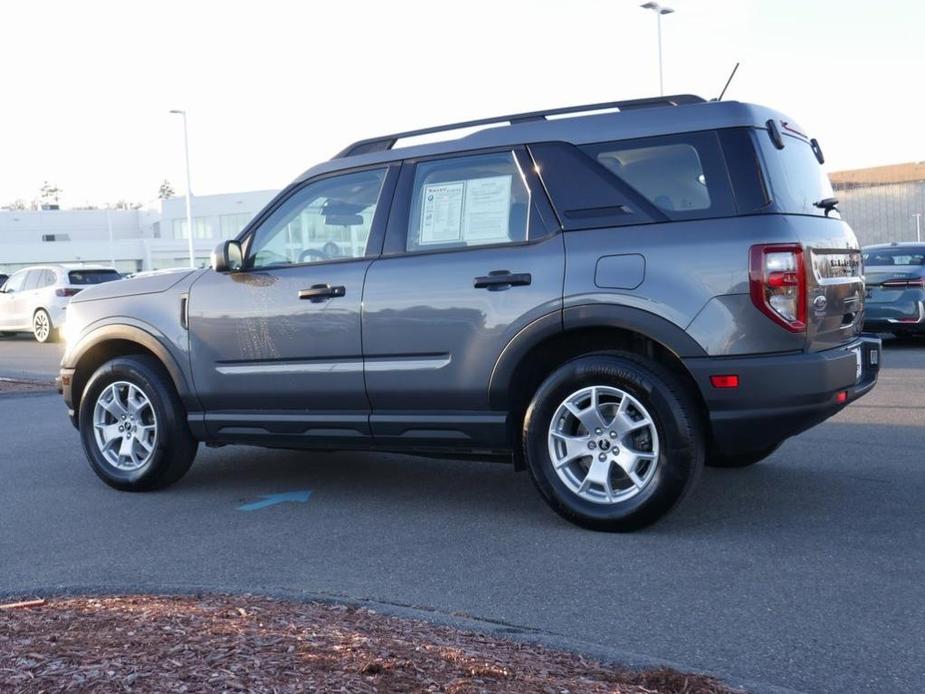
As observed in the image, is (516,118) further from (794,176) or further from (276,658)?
(276,658)

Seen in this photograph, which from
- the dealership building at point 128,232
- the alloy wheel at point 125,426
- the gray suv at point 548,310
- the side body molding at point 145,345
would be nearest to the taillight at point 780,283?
the gray suv at point 548,310

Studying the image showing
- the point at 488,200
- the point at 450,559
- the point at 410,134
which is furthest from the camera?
the point at 410,134

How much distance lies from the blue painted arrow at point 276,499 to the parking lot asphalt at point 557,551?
0.27 feet

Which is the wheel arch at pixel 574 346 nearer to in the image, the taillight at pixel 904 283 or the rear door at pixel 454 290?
the rear door at pixel 454 290

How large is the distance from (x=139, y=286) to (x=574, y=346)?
2924mm

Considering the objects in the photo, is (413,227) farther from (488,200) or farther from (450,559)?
(450,559)

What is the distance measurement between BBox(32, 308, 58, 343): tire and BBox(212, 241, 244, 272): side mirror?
18695 millimetres

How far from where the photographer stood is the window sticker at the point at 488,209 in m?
5.96

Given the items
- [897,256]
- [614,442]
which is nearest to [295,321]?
[614,442]

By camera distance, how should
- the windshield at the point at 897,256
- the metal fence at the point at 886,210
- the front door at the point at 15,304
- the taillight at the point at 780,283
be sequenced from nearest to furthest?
the taillight at the point at 780,283 < the windshield at the point at 897,256 < the front door at the point at 15,304 < the metal fence at the point at 886,210

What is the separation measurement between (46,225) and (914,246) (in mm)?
101435

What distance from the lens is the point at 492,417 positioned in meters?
5.92

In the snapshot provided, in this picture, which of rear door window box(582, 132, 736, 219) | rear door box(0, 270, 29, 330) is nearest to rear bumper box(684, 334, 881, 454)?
rear door window box(582, 132, 736, 219)

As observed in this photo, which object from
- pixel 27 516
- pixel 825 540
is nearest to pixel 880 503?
pixel 825 540
